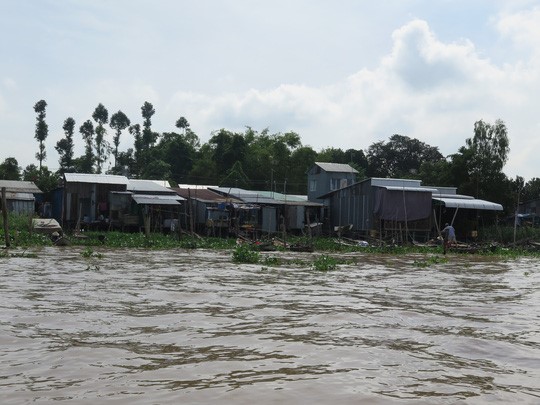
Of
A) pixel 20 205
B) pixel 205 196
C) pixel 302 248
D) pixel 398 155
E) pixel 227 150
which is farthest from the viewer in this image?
pixel 398 155

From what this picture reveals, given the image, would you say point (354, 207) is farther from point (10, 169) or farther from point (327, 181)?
point (10, 169)

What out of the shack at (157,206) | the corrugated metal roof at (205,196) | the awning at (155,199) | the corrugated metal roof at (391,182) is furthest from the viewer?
the corrugated metal roof at (205,196)

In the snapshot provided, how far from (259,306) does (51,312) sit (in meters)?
2.55

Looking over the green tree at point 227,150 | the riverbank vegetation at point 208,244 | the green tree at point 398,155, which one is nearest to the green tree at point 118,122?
the green tree at point 227,150

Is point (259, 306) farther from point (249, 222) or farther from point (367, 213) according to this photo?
point (249, 222)

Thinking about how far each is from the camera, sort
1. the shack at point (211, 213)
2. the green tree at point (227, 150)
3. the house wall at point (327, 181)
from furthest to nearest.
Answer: the green tree at point (227, 150) < the house wall at point (327, 181) < the shack at point (211, 213)

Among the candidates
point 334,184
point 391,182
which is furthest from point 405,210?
point 334,184

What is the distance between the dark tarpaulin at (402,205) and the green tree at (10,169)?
28516 millimetres

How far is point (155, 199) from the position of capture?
3216cm

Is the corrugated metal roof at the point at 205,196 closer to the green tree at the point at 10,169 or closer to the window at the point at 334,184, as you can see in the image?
A: the window at the point at 334,184

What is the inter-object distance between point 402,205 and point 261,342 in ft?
83.8

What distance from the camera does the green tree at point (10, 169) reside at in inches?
1756

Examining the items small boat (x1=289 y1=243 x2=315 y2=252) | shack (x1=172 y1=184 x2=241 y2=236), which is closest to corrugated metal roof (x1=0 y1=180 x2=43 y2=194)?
shack (x1=172 y1=184 x2=241 y2=236)

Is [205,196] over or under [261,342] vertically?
over
